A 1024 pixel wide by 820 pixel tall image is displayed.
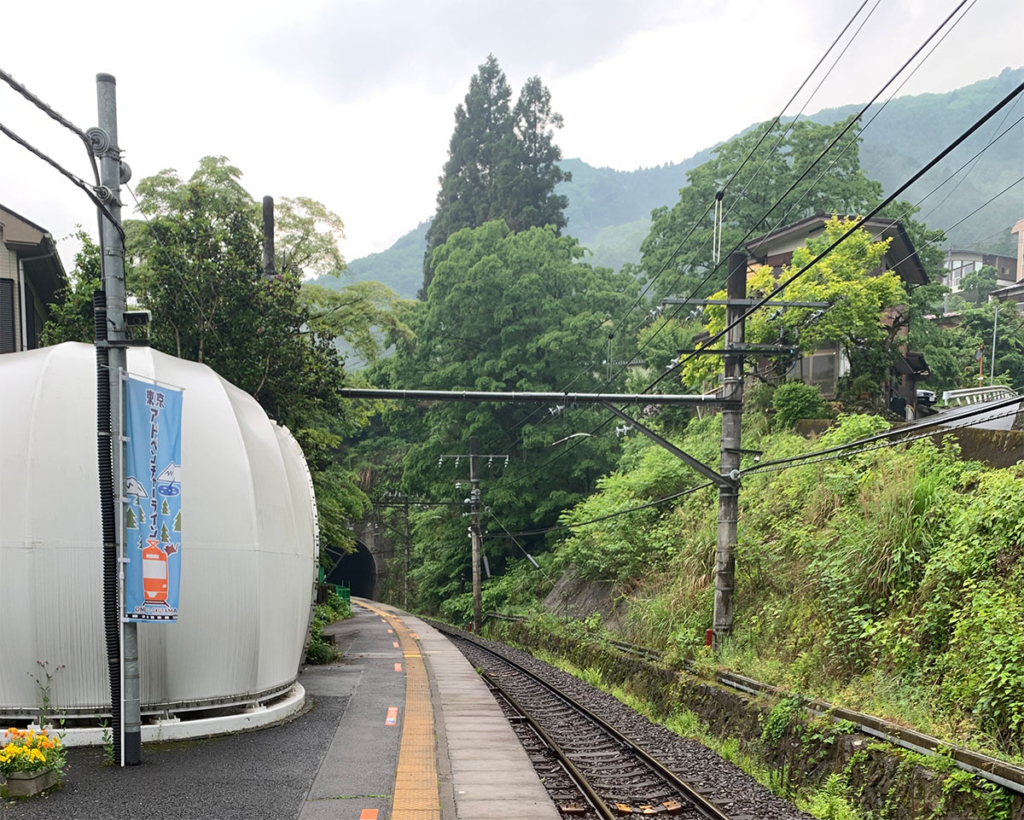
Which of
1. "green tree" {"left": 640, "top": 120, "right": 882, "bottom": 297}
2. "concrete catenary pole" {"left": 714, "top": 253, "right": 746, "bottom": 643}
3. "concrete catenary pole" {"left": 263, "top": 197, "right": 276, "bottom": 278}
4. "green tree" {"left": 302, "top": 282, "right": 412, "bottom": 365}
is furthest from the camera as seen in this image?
"green tree" {"left": 640, "top": 120, "right": 882, "bottom": 297}

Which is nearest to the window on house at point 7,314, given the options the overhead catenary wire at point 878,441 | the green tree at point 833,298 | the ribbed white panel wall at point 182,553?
the ribbed white panel wall at point 182,553

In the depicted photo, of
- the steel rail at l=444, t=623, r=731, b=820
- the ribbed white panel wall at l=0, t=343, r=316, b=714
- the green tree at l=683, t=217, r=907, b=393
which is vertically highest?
the green tree at l=683, t=217, r=907, b=393

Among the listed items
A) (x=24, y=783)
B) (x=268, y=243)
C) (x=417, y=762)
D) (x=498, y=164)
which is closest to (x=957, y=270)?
(x=498, y=164)

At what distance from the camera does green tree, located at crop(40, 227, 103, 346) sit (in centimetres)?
1723

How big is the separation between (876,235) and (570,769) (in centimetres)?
2321

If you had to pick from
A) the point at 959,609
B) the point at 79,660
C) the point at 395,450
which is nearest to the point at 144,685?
the point at 79,660

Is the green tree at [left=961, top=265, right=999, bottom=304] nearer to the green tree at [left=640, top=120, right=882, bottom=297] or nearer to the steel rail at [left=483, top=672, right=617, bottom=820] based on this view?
the green tree at [left=640, top=120, right=882, bottom=297]

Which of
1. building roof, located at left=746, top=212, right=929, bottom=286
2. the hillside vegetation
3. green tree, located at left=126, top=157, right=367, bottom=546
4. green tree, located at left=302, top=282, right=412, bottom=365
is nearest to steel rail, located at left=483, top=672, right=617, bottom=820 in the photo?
the hillside vegetation

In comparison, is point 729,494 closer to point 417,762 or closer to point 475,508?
point 417,762

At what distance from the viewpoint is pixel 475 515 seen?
113ft

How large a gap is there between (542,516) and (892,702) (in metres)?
26.1

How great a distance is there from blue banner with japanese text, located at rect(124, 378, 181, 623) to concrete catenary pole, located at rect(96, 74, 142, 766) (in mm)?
142

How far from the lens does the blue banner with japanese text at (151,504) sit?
31.3ft

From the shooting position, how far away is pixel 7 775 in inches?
326
